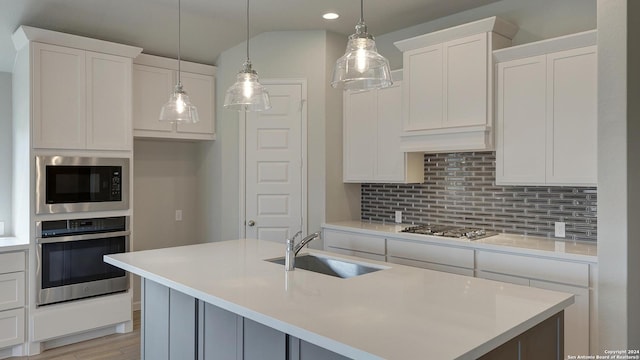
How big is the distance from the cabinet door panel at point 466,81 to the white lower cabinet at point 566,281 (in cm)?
110

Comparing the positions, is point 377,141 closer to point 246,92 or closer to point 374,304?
point 246,92

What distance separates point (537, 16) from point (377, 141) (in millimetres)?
1659

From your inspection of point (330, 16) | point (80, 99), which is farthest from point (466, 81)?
point (80, 99)

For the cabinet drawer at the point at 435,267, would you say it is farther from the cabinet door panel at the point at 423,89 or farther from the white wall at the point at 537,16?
the white wall at the point at 537,16

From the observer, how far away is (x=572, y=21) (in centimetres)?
340

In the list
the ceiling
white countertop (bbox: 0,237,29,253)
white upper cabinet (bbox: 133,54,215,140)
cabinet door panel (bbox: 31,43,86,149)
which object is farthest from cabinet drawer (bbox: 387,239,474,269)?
white countertop (bbox: 0,237,29,253)

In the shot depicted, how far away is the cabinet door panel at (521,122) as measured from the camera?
10.7 ft

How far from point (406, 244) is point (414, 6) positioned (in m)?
2.01

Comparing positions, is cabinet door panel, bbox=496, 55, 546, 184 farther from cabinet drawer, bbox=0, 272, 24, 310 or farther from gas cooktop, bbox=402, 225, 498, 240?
cabinet drawer, bbox=0, 272, 24, 310

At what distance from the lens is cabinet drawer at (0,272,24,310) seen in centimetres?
349

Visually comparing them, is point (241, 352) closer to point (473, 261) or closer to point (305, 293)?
point (305, 293)

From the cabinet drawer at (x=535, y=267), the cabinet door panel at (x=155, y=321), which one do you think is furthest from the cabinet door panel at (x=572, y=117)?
the cabinet door panel at (x=155, y=321)

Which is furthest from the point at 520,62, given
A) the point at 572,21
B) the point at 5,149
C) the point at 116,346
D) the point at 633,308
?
the point at 5,149

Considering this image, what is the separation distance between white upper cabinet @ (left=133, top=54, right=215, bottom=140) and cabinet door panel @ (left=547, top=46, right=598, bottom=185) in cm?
327
